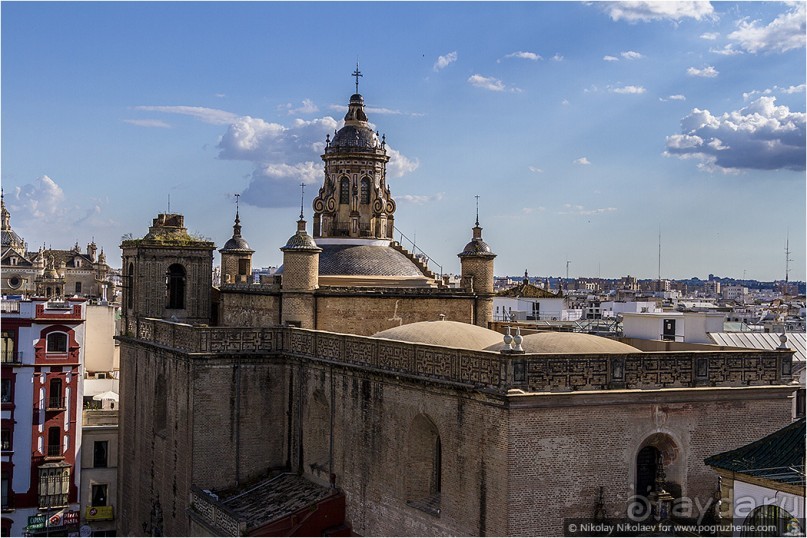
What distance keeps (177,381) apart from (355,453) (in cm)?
827

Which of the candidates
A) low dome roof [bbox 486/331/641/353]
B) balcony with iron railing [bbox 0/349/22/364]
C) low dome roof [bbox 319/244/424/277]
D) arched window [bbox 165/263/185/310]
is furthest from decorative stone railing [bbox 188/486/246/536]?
balcony with iron railing [bbox 0/349/22/364]

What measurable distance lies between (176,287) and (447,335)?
16.4 m

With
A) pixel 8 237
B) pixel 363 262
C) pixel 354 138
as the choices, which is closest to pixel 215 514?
pixel 363 262

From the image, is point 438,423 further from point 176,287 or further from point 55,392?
point 55,392

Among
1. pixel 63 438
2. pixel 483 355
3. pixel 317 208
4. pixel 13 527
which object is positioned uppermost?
pixel 317 208

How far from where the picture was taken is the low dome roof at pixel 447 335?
2819 centimetres

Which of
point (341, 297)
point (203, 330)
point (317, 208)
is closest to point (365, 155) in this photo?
point (317, 208)

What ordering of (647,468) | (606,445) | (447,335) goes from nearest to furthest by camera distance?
1. (606,445)
2. (647,468)
3. (447,335)

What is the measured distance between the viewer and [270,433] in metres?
33.5

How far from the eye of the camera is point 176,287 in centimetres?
4153

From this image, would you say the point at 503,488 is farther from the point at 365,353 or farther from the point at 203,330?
the point at 203,330

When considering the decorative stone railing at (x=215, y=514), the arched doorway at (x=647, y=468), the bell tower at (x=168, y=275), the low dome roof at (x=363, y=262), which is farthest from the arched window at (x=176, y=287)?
the arched doorway at (x=647, y=468)

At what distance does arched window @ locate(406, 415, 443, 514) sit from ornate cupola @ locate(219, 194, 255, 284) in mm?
20617

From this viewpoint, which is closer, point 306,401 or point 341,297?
point 306,401
